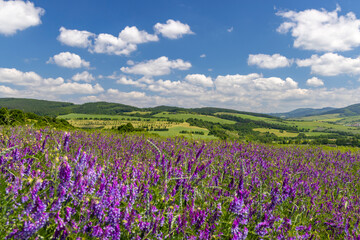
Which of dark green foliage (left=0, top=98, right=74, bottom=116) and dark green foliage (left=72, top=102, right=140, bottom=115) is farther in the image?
dark green foliage (left=72, top=102, right=140, bottom=115)

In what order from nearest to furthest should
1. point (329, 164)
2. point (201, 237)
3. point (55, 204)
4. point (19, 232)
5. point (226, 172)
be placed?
point (19, 232) < point (55, 204) < point (201, 237) < point (226, 172) < point (329, 164)

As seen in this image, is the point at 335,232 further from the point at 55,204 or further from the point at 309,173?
the point at 55,204

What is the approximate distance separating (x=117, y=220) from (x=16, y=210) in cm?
110

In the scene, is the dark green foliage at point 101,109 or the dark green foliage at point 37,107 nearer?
the dark green foliage at point 37,107

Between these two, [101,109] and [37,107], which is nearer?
[37,107]

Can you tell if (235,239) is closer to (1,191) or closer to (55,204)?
(55,204)

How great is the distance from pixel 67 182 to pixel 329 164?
12509mm

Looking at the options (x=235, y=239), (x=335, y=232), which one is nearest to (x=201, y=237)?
(x=235, y=239)

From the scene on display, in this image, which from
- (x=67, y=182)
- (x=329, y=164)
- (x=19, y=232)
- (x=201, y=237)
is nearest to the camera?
(x=19, y=232)

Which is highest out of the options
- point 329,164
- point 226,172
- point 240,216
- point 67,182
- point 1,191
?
point 67,182

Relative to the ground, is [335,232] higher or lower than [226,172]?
lower

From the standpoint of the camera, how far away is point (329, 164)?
10.7 metres

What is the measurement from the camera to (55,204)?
1996 millimetres

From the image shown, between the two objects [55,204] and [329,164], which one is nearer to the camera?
[55,204]
